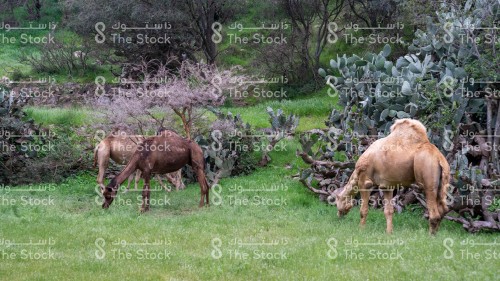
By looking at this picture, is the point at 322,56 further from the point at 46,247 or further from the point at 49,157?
the point at 46,247

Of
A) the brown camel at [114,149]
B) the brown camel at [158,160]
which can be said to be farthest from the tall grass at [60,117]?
the brown camel at [158,160]

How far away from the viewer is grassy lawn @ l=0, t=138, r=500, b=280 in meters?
10.7

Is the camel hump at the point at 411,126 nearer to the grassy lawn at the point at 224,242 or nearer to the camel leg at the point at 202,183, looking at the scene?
the grassy lawn at the point at 224,242

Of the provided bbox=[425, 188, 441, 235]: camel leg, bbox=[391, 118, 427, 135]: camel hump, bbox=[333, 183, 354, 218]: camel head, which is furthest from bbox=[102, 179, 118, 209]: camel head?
bbox=[425, 188, 441, 235]: camel leg

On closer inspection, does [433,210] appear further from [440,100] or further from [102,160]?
[102,160]

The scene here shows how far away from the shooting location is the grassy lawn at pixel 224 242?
10.7 meters

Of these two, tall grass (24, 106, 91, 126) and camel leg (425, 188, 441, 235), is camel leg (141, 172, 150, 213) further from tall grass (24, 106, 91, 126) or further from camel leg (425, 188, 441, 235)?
tall grass (24, 106, 91, 126)

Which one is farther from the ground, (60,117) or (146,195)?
(60,117)

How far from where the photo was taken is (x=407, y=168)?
1290cm

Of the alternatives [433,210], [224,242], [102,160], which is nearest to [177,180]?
[102,160]

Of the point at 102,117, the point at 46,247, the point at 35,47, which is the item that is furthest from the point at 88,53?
the point at 46,247

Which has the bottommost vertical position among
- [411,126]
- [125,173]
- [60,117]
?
[125,173]

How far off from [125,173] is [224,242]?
4228 millimetres

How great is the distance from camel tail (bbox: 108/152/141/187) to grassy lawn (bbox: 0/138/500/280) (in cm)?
69
